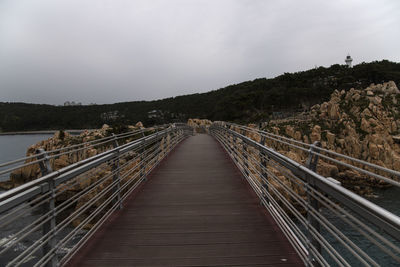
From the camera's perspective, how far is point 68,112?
4441 inches

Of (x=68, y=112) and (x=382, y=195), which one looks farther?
(x=68, y=112)

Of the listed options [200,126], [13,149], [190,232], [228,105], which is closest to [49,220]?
[190,232]

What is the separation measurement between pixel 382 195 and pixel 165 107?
290 feet

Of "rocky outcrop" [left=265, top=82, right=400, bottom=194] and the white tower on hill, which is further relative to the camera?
the white tower on hill

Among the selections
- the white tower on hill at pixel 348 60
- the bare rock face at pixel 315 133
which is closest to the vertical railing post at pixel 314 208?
the bare rock face at pixel 315 133

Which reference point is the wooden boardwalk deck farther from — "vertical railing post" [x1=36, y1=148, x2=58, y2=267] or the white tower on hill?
the white tower on hill

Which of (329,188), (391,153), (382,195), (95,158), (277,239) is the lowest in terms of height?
(382,195)

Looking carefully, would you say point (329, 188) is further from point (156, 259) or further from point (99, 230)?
point (99, 230)

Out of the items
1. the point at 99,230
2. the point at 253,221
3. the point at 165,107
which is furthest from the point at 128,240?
the point at 165,107

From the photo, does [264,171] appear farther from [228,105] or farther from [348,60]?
[348,60]

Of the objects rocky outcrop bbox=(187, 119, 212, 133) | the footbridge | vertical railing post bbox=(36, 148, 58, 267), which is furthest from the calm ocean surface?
vertical railing post bbox=(36, 148, 58, 267)

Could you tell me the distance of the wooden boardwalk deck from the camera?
2797 mm

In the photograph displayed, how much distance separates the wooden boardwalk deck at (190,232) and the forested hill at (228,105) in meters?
57.9

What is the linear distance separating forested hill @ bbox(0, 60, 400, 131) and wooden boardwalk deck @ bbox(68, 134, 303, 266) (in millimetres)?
57865
